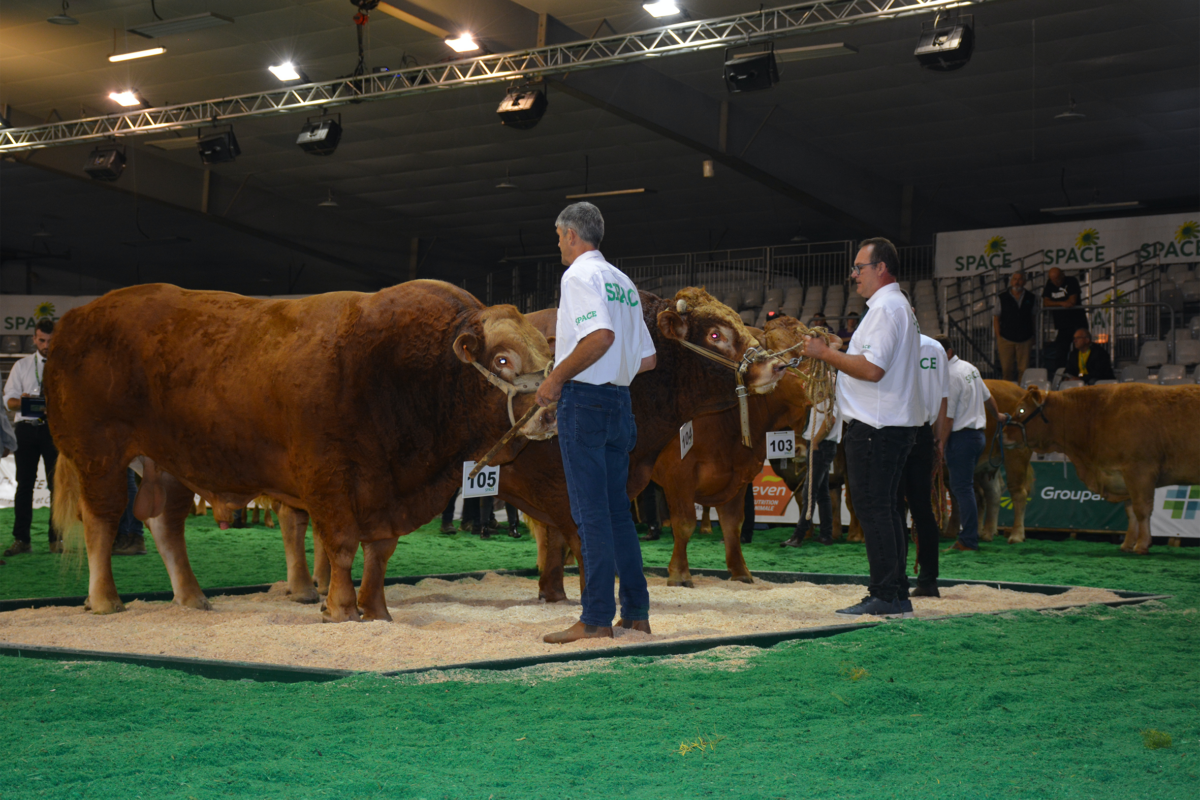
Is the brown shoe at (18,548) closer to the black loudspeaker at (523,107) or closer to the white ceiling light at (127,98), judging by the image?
the black loudspeaker at (523,107)

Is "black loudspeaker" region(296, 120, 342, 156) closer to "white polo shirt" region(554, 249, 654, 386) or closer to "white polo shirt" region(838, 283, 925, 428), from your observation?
"white polo shirt" region(838, 283, 925, 428)

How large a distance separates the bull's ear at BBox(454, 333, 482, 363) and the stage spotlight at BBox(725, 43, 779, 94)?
10322 mm

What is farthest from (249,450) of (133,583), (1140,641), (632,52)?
(632,52)

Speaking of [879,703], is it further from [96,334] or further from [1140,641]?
[96,334]

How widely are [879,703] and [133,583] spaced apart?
18.6 ft

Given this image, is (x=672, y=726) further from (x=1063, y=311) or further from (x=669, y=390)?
(x=1063, y=311)

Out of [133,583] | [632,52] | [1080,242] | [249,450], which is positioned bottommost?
[133,583]

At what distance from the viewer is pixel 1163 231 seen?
1852 centimetres

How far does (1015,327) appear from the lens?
1747cm

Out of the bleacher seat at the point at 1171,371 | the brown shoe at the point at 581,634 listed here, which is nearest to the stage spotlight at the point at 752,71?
the bleacher seat at the point at 1171,371

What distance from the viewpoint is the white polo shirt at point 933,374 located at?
23.7 feet

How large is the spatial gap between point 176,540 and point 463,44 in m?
11.0

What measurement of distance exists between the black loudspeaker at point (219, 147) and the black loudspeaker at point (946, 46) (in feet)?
36.7

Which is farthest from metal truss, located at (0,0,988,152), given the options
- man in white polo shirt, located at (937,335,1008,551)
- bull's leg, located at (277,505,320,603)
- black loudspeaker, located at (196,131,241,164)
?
bull's leg, located at (277,505,320,603)
